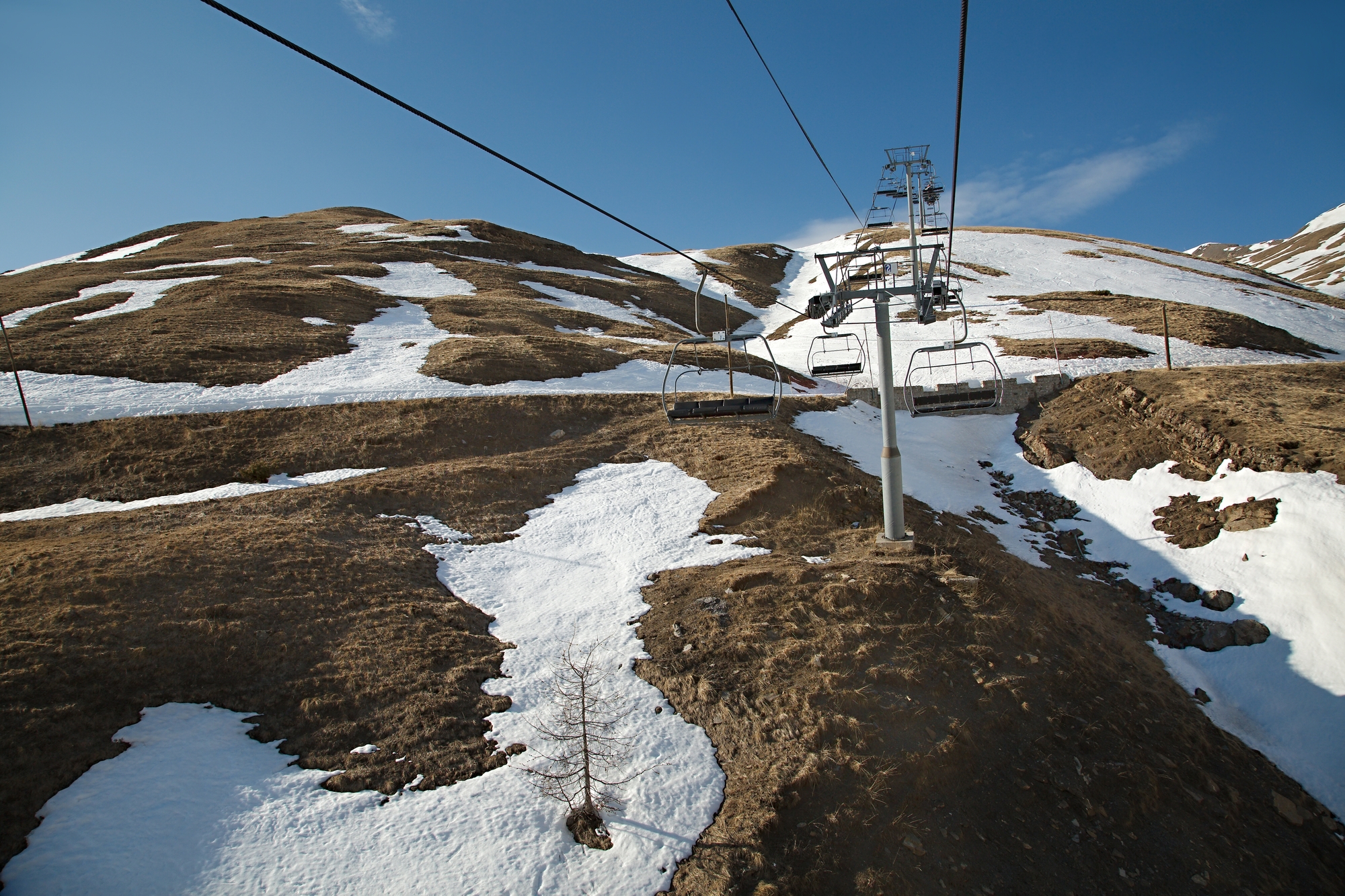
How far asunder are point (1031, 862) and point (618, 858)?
204 inches

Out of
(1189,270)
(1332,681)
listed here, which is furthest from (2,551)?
(1189,270)

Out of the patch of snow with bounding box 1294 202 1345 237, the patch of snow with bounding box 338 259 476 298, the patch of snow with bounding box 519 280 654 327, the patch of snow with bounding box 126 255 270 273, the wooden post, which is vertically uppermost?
the patch of snow with bounding box 1294 202 1345 237

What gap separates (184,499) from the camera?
1803 centimetres

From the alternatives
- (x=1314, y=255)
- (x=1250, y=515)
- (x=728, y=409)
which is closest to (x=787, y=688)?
(x=728, y=409)

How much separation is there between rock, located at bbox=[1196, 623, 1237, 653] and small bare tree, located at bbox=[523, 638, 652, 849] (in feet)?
41.3

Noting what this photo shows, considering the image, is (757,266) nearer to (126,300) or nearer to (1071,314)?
(1071,314)

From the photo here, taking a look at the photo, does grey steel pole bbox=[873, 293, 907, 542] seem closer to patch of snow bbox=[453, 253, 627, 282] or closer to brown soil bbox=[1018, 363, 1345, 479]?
brown soil bbox=[1018, 363, 1345, 479]

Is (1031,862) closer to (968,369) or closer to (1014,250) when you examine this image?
(968,369)

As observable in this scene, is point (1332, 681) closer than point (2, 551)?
Yes

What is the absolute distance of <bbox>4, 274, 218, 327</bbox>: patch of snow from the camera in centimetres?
Result: 3569

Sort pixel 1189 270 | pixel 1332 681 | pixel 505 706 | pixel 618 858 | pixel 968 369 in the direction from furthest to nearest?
pixel 1189 270, pixel 968 369, pixel 1332 681, pixel 505 706, pixel 618 858

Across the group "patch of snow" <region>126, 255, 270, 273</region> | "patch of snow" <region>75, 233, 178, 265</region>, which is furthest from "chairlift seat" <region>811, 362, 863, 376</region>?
"patch of snow" <region>75, 233, 178, 265</region>

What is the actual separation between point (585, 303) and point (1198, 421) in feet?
139

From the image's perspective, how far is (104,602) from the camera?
35.7ft
